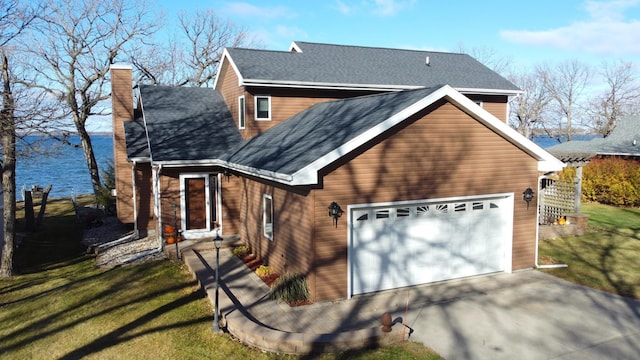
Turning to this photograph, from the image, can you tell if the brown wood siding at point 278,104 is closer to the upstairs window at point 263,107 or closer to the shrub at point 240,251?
the upstairs window at point 263,107

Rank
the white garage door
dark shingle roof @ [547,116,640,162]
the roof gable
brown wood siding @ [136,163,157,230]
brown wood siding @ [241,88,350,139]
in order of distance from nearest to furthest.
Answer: the roof gable, the white garage door, brown wood siding @ [241,88,350,139], brown wood siding @ [136,163,157,230], dark shingle roof @ [547,116,640,162]

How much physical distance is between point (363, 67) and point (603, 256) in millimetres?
11342

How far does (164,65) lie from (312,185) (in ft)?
112

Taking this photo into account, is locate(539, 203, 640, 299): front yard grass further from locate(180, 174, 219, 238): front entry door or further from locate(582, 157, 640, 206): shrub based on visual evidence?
locate(180, 174, 219, 238): front entry door

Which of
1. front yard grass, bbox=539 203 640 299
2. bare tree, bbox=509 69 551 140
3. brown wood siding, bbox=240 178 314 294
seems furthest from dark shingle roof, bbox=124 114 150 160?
bare tree, bbox=509 69 551 140

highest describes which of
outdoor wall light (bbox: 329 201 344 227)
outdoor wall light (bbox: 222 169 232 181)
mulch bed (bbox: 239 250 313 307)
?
outdoor wall light (bbox: 222 169 232 181)

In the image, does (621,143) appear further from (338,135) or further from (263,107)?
(338,135)

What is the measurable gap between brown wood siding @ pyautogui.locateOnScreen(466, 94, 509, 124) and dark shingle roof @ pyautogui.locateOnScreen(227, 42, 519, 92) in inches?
19.8

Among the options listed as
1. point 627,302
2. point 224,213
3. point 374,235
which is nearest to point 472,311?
point 374,235

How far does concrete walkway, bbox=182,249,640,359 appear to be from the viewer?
8.39 meters

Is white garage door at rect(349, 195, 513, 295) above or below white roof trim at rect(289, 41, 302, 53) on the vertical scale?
below

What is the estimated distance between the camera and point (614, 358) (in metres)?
8.07

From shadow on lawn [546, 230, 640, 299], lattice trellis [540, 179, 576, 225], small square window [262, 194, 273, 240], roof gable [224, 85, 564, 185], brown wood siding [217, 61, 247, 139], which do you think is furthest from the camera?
lattice trellis [540, 179, 576, 225]

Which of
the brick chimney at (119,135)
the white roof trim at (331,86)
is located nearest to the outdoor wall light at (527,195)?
the white roof trim at (331,86)
